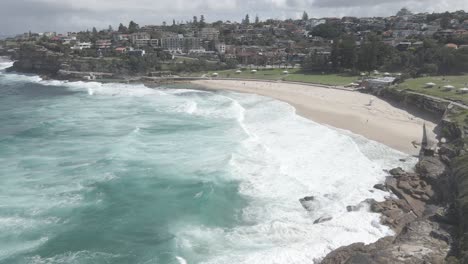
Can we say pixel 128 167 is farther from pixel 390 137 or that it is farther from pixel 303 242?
pixel 390 137

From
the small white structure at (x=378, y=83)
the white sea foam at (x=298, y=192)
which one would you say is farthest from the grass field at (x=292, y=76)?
the white sea foam at (x=298, y=192)

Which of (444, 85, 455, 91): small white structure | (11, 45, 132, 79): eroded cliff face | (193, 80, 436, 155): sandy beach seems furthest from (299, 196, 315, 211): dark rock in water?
(11, 45, 132, 79): eroded cliff face

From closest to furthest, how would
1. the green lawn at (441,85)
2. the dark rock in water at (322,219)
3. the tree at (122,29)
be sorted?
the dark rock in water at (322,219) < the green lawn at (441,85) < the tree at (122,29)

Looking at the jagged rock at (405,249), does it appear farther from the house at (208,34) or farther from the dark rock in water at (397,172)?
the house at (208,34)

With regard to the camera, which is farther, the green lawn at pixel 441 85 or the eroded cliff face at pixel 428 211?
the green lawn at pixel 441 85

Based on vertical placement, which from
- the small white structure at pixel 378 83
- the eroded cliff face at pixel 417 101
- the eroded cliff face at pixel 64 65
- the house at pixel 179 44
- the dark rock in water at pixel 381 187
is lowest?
the dark rock in water at pixel 381 187

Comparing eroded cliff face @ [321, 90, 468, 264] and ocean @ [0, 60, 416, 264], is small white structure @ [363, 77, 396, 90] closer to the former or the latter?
ocean @ [0, 60, 416, 264]

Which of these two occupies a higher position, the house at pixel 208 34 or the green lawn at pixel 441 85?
the house at pixel 208 34
